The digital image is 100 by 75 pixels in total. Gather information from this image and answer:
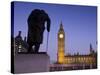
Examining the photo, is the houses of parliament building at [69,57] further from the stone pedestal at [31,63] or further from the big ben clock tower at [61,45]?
the stone pedestal at [31,63]

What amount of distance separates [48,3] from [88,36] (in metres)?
0.63

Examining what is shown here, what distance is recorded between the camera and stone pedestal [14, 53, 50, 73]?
8.13 ft

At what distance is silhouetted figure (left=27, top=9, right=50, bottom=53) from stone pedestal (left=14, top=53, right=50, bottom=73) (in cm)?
8

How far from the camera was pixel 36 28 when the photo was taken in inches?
101

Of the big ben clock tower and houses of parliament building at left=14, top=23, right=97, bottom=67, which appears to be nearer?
houses of parliament building at left=14, top=23, right=97, bottom=67

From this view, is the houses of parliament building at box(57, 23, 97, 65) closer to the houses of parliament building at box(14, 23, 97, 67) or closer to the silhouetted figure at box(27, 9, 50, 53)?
the houses of parliament building at box(14, 23, 97, 67)

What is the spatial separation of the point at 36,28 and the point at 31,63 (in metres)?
0.38

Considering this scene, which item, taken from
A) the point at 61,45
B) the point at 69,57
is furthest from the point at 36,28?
the point at 69,57

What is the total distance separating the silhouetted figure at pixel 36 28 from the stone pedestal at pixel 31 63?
8 cm

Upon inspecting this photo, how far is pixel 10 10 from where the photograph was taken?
248 centimetres

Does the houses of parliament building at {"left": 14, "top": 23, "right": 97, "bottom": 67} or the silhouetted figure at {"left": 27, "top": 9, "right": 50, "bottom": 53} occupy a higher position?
the silhouetted figure at {"left": 27, "top": 9, "right": 50, "bottom": 53}

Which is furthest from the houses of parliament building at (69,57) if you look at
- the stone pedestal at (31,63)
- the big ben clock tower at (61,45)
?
the stone pedestal at (31,63)

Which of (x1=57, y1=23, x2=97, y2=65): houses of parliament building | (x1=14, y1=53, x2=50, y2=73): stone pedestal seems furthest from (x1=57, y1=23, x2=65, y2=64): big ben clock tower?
(x1=14, y1=53, x2=50, y2=73): stone pedestal

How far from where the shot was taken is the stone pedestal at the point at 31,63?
2.48 meters
